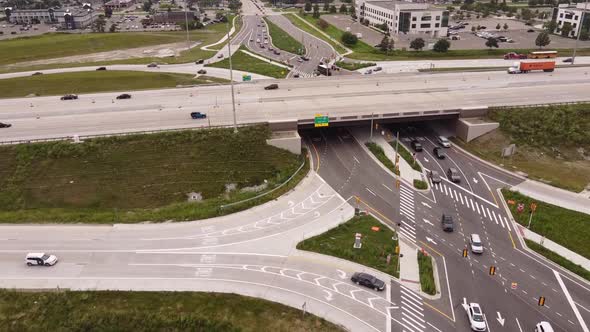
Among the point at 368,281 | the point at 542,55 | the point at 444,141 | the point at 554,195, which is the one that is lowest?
the point at 554,195

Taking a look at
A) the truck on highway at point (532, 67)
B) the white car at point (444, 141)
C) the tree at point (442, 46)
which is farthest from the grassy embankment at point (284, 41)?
the white car at point (444, 141)

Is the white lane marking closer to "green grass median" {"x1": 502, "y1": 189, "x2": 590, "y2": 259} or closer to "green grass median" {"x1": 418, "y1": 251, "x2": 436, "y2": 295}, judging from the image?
"green grass median" {"x1": 502, "y1": 189, "x2": 590, "y2": 259}

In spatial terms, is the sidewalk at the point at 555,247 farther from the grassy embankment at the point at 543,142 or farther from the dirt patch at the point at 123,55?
the dirt patch at the point at 123,55

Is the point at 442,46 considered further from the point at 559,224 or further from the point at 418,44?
the point at 559,224

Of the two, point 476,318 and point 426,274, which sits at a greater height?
point 476,318

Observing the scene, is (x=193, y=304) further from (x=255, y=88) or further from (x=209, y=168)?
(x=255, y=88)

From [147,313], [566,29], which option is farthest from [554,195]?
[566,29]

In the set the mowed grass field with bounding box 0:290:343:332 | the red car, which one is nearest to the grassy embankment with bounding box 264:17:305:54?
the red car
